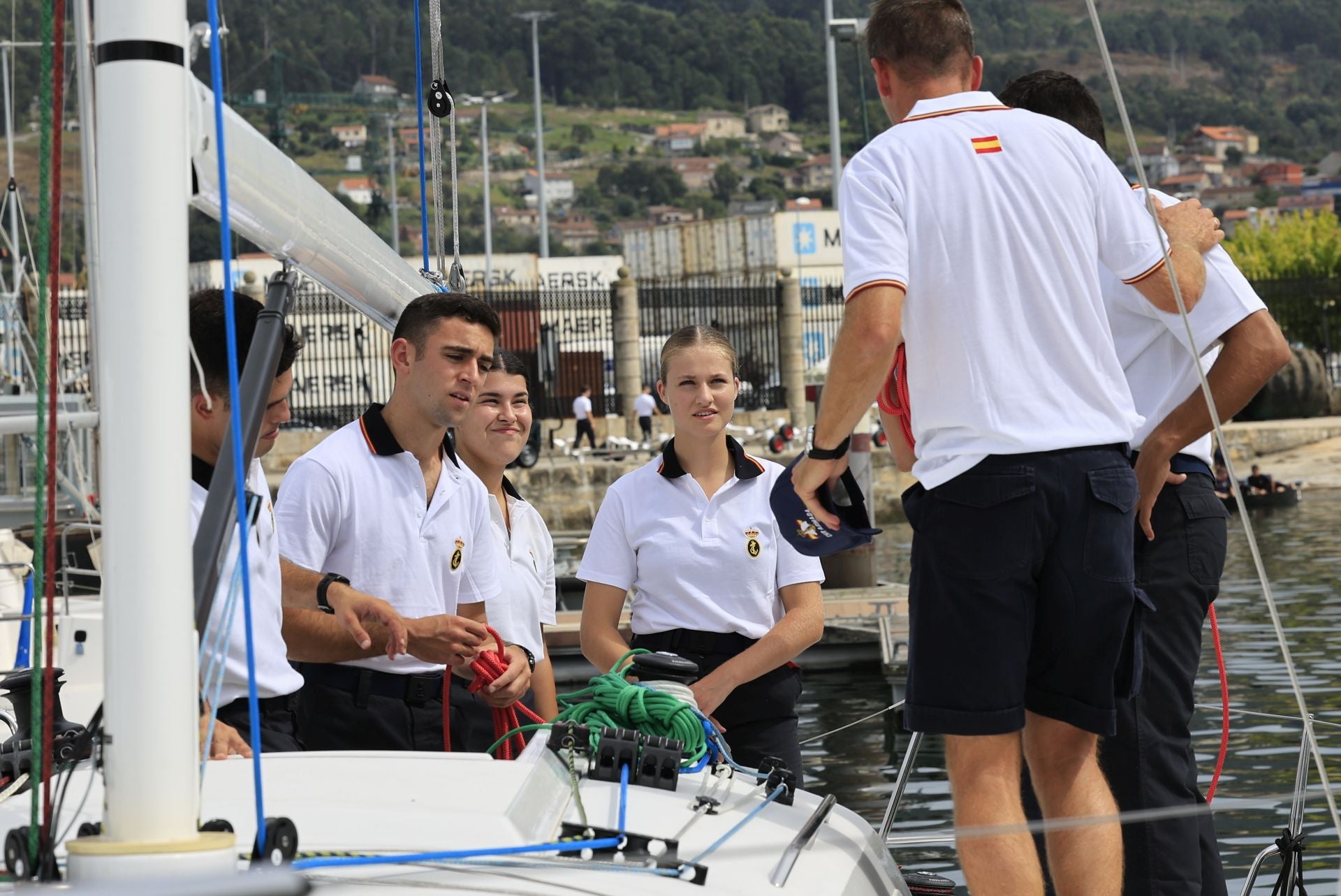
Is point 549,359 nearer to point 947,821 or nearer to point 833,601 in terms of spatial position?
point 833,601

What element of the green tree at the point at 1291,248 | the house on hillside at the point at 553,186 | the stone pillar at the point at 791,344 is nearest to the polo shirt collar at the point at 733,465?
the stone pillar at the point at 791,344

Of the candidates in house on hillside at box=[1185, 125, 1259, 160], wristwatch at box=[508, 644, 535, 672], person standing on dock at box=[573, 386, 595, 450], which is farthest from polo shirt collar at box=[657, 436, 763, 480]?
house on hillside at box=[1185, 125, 1259, 160]

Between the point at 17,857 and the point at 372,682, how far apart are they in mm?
2168

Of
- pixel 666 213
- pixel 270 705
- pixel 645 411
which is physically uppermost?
pixel 666 213

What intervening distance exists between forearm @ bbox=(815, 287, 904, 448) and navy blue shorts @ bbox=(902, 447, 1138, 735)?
0.23 m

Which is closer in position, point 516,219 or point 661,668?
point 661,668

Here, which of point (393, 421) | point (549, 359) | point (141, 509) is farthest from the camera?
point (549, 359)

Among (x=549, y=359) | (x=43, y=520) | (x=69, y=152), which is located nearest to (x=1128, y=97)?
(x=549, y=359)

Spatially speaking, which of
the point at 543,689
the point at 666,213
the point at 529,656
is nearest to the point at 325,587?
the point at 529,656

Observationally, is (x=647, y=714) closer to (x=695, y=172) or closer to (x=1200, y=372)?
(x=1200, y=372)

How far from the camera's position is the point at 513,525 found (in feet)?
15.9

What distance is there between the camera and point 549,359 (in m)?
35.2

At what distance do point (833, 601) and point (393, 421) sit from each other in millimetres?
7604

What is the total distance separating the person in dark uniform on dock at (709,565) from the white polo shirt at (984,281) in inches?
55.0
